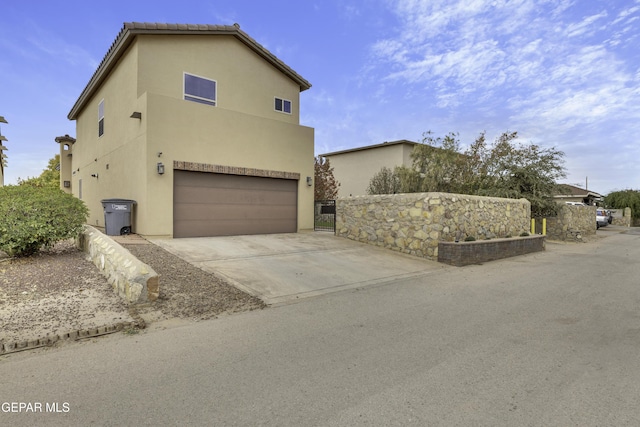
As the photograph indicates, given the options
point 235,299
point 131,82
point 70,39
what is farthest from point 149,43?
point 235,299

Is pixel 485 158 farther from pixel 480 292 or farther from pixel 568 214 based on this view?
pixel 480 292

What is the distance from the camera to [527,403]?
279 centimetres

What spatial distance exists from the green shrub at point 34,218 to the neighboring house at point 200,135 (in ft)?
8.31

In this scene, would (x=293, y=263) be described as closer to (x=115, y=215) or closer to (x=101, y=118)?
A: (x=115, y=215)

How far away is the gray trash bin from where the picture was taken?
10.6 metres

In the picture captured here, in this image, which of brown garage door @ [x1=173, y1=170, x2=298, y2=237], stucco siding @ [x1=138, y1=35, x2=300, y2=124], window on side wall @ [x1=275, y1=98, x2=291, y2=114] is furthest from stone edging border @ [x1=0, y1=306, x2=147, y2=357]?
window on side wall @ [x1=275, y1=98, x2=291, y2=114]

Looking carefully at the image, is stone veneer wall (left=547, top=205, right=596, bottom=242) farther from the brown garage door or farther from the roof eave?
the roof eave

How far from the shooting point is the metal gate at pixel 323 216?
1492 cm

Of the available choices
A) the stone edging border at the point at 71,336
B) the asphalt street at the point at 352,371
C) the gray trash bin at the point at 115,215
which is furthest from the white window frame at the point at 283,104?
the stone edging border at the point at 71,336

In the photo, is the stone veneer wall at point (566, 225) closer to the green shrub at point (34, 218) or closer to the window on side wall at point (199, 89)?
the window on side wall at point (199, 89)

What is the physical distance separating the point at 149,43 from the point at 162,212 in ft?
19.6

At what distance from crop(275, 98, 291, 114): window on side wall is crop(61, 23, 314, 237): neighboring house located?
5 cm

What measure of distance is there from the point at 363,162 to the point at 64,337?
77.7ft

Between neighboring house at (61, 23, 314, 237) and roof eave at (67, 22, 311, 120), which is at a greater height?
roof eave at (67, 22, 311, 120)
